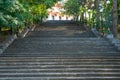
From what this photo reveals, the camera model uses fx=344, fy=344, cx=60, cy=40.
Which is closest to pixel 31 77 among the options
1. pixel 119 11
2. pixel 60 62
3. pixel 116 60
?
pixel 60 62

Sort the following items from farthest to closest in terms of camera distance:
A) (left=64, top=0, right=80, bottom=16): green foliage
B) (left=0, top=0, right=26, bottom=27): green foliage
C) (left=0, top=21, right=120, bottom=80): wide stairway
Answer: (left=64, top=0, right=80, bottom=16): green foliage
(left=0, top=0, right=26, bottom=27): green foliage
(left=0, top=21, right=120, bottom=80): wide stairway

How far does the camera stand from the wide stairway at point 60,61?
13.1 m

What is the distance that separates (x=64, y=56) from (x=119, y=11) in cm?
1193

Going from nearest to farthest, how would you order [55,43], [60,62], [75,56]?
[60,62] → [75,56] → [55,43]

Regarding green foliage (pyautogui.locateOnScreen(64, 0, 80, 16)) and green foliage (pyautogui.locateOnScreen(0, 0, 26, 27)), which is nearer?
green foliage (pyautogui.locateOnScreen(0, 0, 26, 27))

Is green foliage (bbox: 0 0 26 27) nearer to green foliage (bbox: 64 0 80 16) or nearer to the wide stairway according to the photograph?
the wide stairway

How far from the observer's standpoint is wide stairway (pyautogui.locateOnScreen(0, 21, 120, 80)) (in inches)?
516

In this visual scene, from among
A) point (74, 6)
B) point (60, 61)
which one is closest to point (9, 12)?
point (60, 61)

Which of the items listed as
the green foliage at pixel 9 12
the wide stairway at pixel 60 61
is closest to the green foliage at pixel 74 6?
the wide stairway at pixel 60 61

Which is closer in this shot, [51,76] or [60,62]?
[51,76]

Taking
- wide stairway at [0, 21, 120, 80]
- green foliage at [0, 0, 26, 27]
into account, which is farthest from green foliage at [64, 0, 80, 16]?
green foliage at [0, 0, 26, 27]

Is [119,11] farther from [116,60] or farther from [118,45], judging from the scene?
[116,60]

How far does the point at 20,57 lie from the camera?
15289mm

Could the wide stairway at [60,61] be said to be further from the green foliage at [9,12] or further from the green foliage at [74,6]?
the green foliage at [74,6]
